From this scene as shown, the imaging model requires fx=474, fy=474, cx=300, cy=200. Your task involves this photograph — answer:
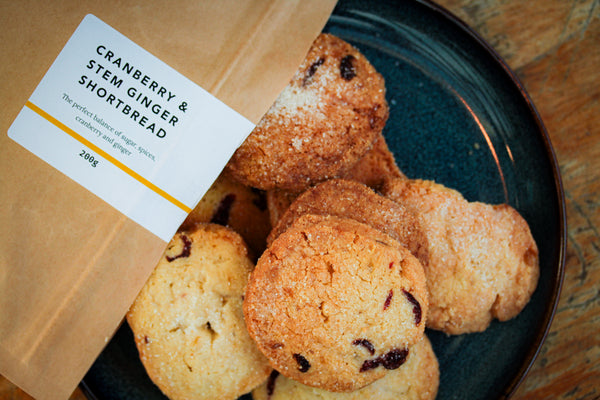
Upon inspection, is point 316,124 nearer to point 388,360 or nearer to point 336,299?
point 336,299

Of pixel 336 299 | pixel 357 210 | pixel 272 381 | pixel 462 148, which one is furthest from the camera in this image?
pixel 462 148

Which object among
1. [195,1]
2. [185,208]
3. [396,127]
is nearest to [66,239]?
[185,208]

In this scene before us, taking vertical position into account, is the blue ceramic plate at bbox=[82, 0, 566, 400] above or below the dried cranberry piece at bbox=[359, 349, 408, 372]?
above

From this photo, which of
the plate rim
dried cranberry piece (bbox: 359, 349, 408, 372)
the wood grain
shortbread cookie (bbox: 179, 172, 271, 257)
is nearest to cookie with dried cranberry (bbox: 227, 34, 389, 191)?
shortbread cookie (bbox: 179, 172, 271, 257)

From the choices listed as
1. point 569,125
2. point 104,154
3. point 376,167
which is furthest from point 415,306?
point 569,125

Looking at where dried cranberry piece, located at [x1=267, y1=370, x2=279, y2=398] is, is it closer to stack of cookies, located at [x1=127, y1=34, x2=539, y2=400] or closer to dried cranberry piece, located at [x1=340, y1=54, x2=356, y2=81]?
stack of cookies, located at [x1=127, y1=34, x2=539, y2=400]

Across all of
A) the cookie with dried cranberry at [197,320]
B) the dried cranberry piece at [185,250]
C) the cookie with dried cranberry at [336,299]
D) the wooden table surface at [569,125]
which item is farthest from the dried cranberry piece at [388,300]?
the wooden table surface at [569,125]

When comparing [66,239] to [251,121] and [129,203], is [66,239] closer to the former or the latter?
[129,203]
